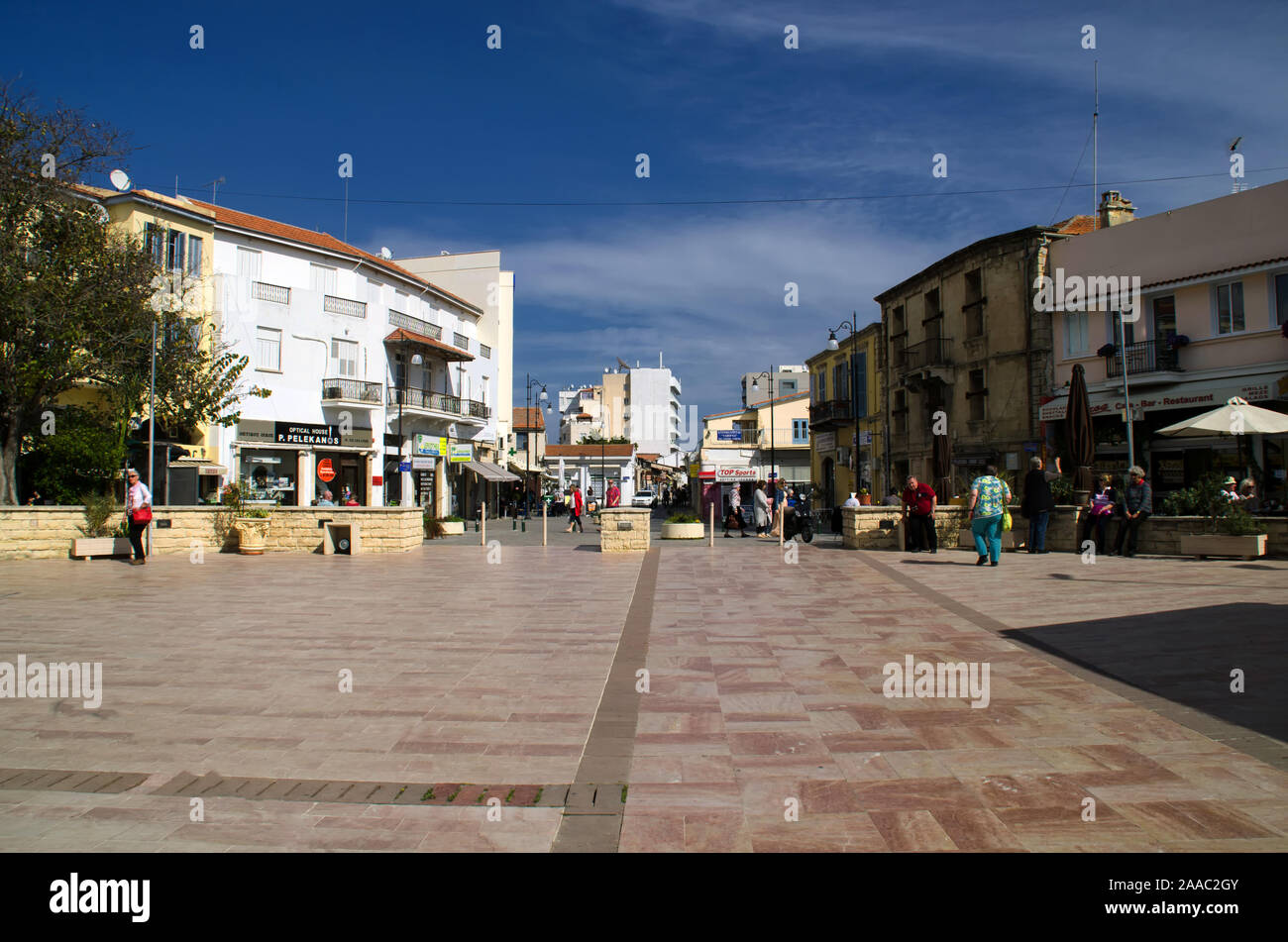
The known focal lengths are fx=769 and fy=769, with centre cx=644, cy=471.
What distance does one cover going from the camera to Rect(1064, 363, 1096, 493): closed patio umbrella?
596 inches

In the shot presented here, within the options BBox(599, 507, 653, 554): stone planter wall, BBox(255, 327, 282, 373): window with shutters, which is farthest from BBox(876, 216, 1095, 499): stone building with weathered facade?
BBox(255, 327, 282, 373): window with shutters

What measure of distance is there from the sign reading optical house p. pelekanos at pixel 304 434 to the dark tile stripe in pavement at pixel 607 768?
89.1ft

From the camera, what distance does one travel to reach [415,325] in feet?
125

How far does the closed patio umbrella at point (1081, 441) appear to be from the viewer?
1513cm

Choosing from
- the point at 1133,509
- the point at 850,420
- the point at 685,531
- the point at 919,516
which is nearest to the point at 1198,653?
the point at 1133,509

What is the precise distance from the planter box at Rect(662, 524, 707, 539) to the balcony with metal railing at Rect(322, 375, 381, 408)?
59.9ft

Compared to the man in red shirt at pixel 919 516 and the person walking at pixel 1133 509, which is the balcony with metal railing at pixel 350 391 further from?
the person walking at pixel 1133 509

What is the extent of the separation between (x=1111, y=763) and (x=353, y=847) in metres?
3.78

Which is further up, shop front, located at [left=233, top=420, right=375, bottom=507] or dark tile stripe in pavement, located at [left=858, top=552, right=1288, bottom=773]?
shop front, located at [left=233, top=420, right=375, bottom=507]

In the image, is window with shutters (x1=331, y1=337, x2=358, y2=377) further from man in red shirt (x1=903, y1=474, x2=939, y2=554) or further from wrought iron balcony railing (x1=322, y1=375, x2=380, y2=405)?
man in red shirt (x1=903, y1=474, x2=939, y2=554)

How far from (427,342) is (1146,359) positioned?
29.0 meters

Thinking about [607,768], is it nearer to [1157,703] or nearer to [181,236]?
[1157,703]
